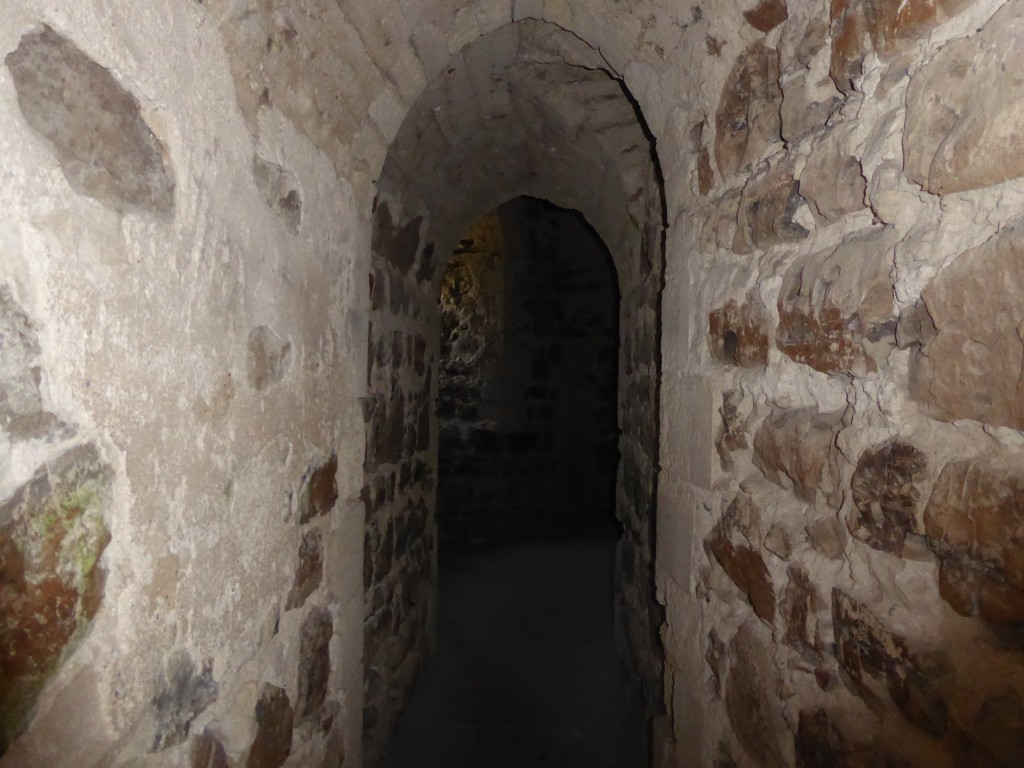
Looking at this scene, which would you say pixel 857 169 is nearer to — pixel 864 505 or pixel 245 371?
pixel 864 505

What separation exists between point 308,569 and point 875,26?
1.34 m

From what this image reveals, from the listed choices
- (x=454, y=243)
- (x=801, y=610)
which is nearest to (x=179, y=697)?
(x=801, y=610)

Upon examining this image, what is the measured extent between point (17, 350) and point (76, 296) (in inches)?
3.7

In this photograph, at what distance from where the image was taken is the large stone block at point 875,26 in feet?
2.66

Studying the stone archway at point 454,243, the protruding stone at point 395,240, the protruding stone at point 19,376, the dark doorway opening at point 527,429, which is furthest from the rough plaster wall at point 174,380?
the dark doorway opening at point 527,429

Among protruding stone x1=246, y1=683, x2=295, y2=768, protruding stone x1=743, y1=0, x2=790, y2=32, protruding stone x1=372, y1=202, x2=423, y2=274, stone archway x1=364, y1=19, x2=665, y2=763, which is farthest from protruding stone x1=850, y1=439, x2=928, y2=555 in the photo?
protruding stone x1=372, y1=202, x2=423, y2=274

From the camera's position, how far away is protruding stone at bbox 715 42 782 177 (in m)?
1.20

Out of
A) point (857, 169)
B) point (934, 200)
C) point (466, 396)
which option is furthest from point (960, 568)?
point (466, 396)

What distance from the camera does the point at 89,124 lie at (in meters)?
0.73

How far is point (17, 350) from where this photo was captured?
631 mm

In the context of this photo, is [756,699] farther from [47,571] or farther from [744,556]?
[47,571]

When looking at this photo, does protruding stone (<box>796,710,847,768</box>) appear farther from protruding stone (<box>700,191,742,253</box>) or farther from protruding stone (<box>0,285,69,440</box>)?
protruding stone (<box>0,285,69,440</box>)

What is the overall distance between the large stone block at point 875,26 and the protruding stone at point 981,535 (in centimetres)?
52

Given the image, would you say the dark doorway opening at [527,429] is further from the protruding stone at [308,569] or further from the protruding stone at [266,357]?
the protruding stone at [266,357]
